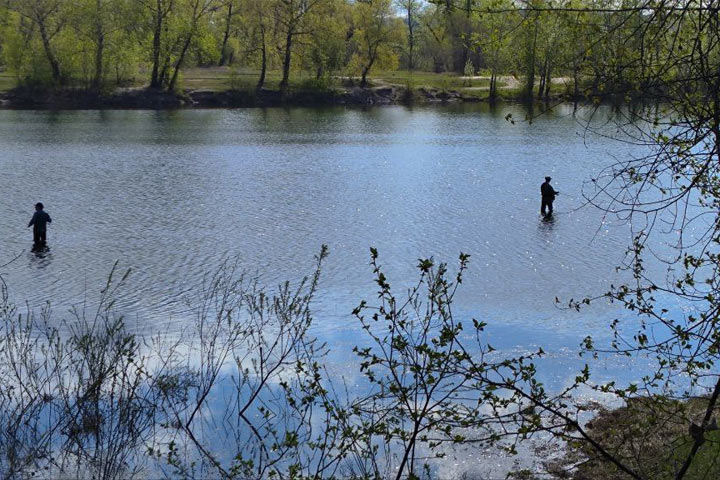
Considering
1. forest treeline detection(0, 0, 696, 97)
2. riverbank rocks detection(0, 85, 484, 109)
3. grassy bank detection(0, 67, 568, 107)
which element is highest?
forest treeline detection(0, 0, 696, 97)

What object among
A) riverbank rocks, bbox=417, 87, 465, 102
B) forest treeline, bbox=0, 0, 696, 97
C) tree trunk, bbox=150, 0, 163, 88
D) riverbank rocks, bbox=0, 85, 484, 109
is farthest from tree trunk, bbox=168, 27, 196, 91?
riverbank rocks, bbox=417, 87, 465, 102

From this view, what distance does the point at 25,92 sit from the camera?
248 ft

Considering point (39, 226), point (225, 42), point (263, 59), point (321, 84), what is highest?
point (225, 42)

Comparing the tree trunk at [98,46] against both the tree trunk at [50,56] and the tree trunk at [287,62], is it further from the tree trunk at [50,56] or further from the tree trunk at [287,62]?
the tree trunk at [287,62]

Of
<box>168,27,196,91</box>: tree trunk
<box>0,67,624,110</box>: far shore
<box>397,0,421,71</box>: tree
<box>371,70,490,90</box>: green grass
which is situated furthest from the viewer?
<box>397,0,421,71</box>: tree

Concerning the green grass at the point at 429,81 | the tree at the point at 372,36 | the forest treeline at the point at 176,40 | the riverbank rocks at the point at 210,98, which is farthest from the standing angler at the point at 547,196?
the green grass at the point at 429,81

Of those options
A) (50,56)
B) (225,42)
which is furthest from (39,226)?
(225,42)

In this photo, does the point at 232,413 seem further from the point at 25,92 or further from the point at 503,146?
the point at 25,92

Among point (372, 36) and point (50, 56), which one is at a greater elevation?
point (372, 36)

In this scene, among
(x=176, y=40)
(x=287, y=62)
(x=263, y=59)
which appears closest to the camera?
(x=176, y=40)

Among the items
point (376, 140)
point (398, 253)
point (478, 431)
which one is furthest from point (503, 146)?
point (478, 431)

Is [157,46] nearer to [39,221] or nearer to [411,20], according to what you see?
[411,20]

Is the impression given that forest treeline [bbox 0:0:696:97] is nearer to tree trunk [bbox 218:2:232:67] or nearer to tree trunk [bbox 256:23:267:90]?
tree trunk [bbox 256:23:267:90]

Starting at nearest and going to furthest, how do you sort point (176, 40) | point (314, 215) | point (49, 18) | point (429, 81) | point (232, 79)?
point (314, 215) → point (49, 18) → point (176, 40) → point (232, 79) → point (429, 81)
